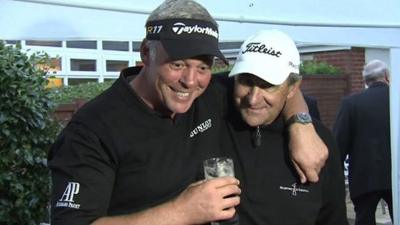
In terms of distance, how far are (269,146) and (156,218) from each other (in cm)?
70

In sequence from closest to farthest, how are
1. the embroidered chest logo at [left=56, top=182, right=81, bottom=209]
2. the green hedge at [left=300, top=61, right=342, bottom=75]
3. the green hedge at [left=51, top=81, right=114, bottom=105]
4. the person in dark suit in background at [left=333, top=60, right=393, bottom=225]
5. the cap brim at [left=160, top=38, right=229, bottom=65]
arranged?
1. the embroidered chest logo at [left=56, top=182, right=81, bottom=209]
2. the cap brim at [left=160, top=38, right=229, bottom=65]
3. the person in dark suit in background at [left=333, top=60, right=393, bottom=225]
4. the green hedge at [left=51, top=81, right=114, bottom=105]
5. the green hedge at [left=300, top=61, right=342, bottom=75]

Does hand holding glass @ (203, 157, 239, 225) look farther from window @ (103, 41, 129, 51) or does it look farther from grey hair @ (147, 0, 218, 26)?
window @ (103, 41, 129, 51)

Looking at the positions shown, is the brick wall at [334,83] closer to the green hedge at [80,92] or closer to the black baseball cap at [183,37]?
the green hedge at [80,92]

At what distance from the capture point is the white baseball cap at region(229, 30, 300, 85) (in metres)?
2.37

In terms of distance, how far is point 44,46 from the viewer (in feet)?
29.8

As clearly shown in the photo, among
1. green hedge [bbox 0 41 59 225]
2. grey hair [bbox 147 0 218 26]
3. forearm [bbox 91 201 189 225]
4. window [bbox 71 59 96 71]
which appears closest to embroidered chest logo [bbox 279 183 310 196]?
forearm [bbox 91 201 189 225]

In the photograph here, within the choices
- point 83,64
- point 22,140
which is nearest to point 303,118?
point 22,140

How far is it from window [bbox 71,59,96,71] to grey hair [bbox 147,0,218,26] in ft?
26.7

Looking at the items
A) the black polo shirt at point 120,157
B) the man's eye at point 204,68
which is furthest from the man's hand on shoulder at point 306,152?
the man's eye at point 204,68

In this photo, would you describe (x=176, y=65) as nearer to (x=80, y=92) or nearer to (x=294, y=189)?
(x=294, y=189)

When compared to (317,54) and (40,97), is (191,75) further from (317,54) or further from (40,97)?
(317,54)

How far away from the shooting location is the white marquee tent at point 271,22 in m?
3.15

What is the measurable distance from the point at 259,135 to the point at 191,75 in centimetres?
48

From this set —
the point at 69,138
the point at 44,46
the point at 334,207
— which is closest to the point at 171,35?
the point at 69,138
